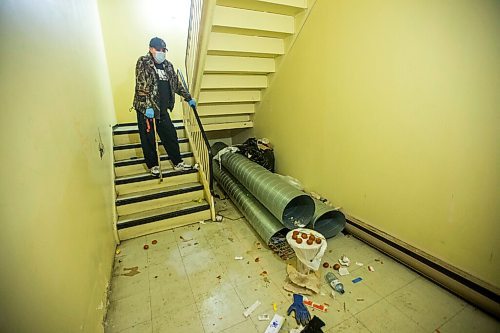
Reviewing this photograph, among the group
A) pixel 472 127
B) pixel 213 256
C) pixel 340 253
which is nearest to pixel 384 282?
pixel 340 253

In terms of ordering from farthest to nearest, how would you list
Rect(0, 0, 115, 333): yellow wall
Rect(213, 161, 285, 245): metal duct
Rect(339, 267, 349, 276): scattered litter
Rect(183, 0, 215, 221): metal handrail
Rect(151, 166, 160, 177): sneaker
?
Rect(151, 166, 160, 177): sneaker → Rect(213, 161, 285, 245): metal duct → Rect(183, 0, 215, 221): metal handrail → Rect(339, 267, 349, 276): scattered litter → Rect(0, 0, 115, 333): yellow wall

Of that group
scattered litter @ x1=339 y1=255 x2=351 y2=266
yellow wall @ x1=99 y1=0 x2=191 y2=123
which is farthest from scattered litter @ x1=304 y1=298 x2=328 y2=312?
yellow wall @ x1=99 y1=0 x2=191 y2=123

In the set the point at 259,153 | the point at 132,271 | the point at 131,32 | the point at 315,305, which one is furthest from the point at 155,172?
the point at 131,32

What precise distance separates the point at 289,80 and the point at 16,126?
Result: 2739mm

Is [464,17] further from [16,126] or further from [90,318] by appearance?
[90,318]

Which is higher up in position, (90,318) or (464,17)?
(464,17)

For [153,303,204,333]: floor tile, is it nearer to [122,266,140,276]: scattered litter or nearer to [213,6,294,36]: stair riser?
[122,266,140,276]: scattered litter

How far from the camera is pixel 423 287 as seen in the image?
1688 millimetres

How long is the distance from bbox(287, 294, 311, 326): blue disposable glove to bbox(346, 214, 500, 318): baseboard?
3.16ft

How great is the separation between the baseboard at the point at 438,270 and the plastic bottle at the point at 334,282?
0.61 meters

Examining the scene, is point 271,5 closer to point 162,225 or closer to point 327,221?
point 327,221

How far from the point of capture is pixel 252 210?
2537mm

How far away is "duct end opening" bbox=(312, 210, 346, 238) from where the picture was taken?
2.34 metres

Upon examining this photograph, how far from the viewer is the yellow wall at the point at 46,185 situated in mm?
735
